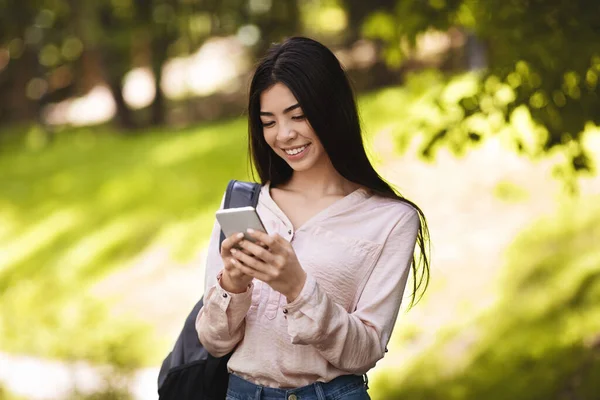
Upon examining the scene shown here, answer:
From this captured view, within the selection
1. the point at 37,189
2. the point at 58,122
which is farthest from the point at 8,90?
the point at 37,189

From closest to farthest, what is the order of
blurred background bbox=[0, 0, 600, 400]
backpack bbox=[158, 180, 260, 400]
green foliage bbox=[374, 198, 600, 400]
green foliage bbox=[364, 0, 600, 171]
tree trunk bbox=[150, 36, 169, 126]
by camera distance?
1. backpack bbox=[158, 180, 260, 400]
2. green foliage bbox=[364, 0, 600, 171]
3. blurred background bbox=[0, 0, 600, 400]
4. green foliage bbox=[374, 198, 600, 400]
5. tree trunk bbox=[150, 36, 169, 126]

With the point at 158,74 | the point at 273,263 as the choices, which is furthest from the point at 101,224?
the point at 273,263

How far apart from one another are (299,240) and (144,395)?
4.77 metres

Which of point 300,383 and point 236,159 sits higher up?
point 236,159

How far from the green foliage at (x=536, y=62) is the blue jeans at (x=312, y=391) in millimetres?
1951

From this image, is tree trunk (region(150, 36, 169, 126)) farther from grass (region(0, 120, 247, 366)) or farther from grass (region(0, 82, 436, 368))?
grass (region(0, 120, 247, 366))

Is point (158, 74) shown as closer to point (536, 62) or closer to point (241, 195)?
point (536, 62)

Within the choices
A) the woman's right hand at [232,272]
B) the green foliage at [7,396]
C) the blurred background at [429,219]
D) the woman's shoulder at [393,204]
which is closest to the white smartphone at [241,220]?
the woman's right hand at [232,272]

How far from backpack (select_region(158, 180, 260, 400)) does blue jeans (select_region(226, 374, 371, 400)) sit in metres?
0.13

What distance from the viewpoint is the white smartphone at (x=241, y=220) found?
7.55 feet

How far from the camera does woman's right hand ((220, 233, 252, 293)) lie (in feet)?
7.61

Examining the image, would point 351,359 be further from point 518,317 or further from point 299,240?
point 518,317

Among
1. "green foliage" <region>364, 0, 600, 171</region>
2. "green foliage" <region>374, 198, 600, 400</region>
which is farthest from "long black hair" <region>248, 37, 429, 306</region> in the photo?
"green foliage" <region>374, 198, 600, 400</region>

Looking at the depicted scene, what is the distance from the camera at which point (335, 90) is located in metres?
2.62
